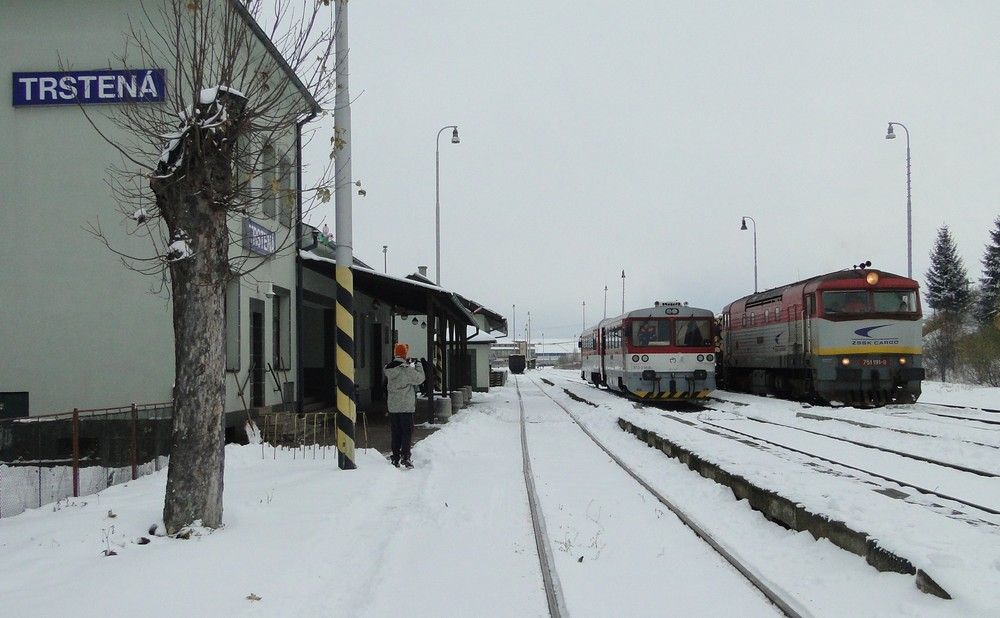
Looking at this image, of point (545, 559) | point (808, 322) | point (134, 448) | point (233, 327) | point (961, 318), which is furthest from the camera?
point (961, 318)

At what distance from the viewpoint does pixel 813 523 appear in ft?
22.5

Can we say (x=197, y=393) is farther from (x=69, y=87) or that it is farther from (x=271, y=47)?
(x=69, y=87)

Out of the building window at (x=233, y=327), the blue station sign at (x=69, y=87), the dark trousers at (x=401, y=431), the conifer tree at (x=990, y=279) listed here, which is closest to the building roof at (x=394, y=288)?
the building window at (x=233, y=327)

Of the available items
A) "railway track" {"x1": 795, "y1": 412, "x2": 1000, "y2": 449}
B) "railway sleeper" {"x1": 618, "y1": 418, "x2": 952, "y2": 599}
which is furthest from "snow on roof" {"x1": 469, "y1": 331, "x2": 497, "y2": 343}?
"railway sleeper" {"x1": 618, "y1": 418, "x2": 952, "y2": 599}

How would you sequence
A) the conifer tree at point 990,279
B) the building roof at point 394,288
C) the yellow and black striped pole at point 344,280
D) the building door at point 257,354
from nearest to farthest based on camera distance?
1. the yellow and black striped pole at point 344,280
2. the building door at point 257,354
3. the building roof at point 394,288
4. the conifer tree at point 990,279

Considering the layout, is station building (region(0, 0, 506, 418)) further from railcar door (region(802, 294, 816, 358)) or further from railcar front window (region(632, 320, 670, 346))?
railcar door (region(802, 294, 816, 358))

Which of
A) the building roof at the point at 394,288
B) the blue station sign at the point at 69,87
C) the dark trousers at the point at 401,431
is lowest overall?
the dark trousers at the point at 401,431

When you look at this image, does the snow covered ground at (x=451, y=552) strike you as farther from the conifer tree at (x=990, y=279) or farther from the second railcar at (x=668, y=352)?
the conifer tree at (x=990, y=279)

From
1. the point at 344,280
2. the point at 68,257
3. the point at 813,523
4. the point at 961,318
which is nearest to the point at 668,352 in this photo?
the point at 344,280

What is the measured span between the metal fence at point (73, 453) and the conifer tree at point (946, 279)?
220 feet

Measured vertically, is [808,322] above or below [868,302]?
below

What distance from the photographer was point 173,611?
4848 millimetres

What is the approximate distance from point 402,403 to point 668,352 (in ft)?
47.9

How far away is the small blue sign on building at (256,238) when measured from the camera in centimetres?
1399
